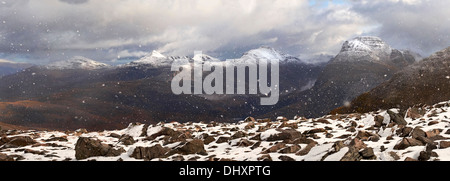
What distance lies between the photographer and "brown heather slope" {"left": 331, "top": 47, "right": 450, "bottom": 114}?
72812 mm

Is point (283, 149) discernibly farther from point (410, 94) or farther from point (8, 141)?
point (410, 94)

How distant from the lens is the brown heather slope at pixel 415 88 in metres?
72.8

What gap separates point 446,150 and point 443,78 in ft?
276

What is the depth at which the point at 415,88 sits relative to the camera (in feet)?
253

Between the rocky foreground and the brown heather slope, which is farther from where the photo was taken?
the brown heather slope

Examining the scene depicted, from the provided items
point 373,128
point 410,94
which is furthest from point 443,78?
point 373,128

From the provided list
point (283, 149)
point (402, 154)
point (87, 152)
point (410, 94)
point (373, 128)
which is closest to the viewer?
point (402, 154)

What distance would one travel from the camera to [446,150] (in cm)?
1115

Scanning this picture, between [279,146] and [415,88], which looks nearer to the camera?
[279,146]

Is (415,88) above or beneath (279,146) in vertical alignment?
above

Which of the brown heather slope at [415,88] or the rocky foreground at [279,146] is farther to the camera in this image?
the brown heather slope at [415,88]
